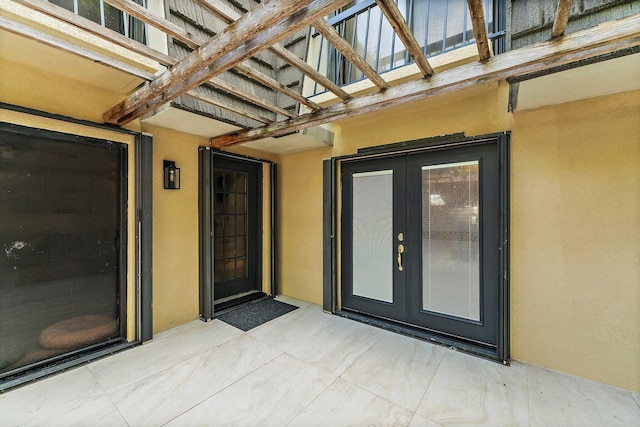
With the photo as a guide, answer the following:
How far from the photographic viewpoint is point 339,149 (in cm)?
363

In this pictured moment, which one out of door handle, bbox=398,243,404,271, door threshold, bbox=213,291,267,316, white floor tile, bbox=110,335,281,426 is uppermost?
door handle, bbox=398,243,404,271

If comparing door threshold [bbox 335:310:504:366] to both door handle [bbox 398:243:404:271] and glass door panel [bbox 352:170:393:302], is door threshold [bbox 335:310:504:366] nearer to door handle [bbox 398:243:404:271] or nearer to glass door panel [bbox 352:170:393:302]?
glass door panel [bbox 352:170:393:302]

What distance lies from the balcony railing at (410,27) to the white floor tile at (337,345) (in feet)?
9.93

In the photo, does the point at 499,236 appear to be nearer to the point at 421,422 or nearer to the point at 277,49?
the point at 421,422

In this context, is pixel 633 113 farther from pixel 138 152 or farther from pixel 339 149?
pixel 138 152

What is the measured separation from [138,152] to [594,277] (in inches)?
175

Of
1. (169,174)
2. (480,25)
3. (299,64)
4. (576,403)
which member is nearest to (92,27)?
(299,64)

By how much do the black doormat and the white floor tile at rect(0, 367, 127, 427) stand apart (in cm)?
141

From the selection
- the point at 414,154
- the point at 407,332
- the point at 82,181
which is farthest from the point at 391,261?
the point at 82,181

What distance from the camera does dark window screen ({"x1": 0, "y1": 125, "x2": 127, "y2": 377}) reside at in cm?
218

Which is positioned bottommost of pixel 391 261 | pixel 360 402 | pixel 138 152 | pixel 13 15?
pixel 360 402

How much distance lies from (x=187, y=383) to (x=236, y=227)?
2.30 meters

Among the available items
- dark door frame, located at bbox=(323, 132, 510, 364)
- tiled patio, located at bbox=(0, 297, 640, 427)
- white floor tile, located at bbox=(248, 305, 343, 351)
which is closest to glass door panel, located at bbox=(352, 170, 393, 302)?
dark door frame, located at bbox=(323, 132, 510, 364)

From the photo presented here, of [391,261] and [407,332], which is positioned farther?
[391,261]
